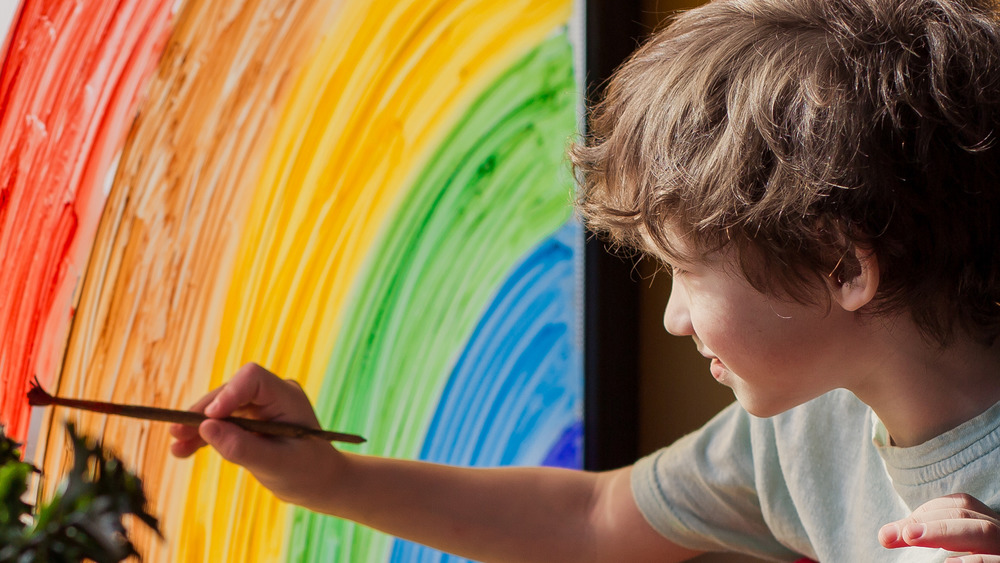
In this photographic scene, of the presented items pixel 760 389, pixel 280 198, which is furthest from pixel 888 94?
pixel 280 198

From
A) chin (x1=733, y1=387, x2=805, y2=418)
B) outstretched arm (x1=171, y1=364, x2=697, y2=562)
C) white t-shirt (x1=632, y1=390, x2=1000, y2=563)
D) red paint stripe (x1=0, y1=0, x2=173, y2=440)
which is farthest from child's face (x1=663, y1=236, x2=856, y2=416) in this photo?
red paint stripe (x1=0, y1=0, x2=173, y2=440)

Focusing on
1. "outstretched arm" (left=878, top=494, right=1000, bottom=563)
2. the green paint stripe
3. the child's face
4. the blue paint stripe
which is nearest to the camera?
"outstretched arm" (left=878, top=494, right=1000, bottom=563)

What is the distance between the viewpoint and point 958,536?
0.45m

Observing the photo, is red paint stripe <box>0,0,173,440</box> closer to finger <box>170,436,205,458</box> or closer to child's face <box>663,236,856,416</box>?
finger <box>170,436,205,458</box>

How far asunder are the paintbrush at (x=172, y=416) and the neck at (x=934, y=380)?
0.37m

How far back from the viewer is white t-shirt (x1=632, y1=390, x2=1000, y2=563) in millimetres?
608

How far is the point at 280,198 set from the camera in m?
0.66

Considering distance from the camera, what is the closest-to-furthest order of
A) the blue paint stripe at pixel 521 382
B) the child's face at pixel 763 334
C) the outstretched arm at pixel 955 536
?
1. the outstretched arm at pixel 955 536
2. the child's face at pixel 763 334
3. the blue paint stripe at pixel 521 382

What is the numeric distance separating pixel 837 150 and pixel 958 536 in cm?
22

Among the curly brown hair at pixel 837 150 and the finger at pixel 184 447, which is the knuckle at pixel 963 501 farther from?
the finger at pixel 184 447

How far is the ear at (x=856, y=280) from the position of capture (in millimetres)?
540

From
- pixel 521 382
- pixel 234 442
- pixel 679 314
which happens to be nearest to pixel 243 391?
pixel 234 442

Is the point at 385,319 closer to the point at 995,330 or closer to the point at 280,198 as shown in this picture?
the point at 280,198

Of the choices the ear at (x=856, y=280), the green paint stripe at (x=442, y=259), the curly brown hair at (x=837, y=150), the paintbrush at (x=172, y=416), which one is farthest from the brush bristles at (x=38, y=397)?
the ear at (x=856, y=280)
